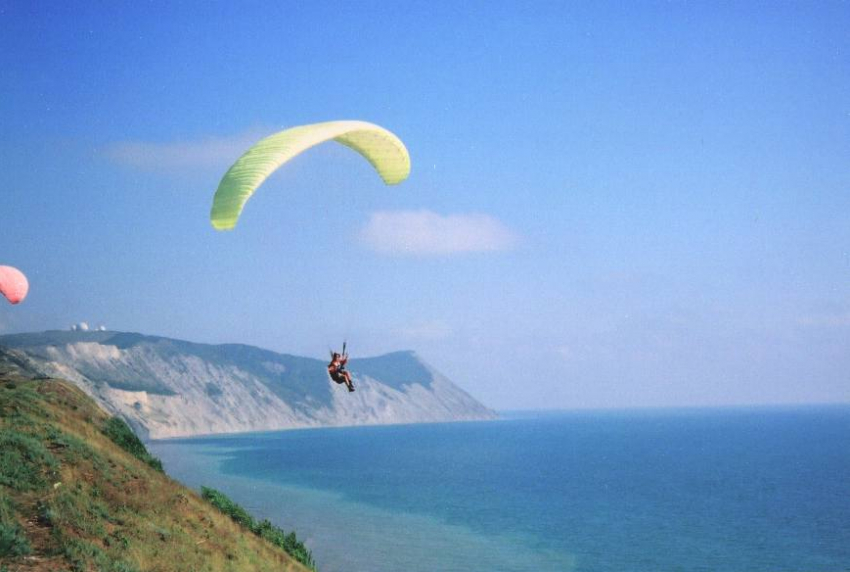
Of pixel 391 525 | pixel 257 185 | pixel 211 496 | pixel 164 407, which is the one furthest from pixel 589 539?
pixel 164 407

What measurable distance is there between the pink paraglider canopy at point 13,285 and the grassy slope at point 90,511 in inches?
150

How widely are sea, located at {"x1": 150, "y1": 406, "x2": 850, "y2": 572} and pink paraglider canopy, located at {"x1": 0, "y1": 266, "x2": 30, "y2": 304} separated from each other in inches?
920

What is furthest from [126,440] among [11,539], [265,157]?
[265,157]

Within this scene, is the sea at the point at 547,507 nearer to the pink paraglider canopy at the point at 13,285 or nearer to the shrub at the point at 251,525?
the shrub at the point at 251,525

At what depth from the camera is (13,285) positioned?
24531mm

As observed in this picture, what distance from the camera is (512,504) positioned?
68.9m

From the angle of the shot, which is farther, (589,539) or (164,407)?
(164,407)

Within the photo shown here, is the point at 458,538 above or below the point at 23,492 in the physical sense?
below

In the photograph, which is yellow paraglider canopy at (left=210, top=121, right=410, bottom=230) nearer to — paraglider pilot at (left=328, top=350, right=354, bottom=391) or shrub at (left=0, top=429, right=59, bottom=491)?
paraglider pilot at (left=328, top=350, right=354, bottom=391)

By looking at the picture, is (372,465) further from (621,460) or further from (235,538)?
(235,538)

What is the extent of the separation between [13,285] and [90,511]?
1078cm

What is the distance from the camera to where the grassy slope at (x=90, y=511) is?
15609 mm

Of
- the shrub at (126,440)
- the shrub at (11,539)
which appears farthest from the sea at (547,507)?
the shrub at (11,539)

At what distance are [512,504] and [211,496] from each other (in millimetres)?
46449
